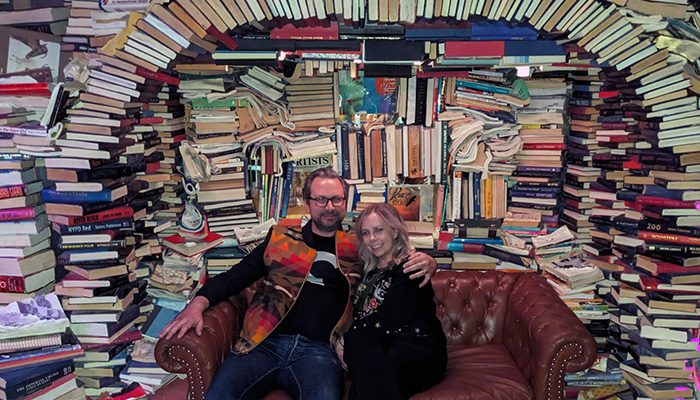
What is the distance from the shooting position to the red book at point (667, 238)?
10.5 feet

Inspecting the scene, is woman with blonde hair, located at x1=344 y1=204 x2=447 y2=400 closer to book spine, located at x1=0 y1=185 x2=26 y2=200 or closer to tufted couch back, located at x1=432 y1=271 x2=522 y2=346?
tufted couch back, located at x1=432 y1=271 x2=522 y2=346

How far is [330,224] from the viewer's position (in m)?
3.00

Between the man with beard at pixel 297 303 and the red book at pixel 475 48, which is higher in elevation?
the red book at pixel 475 48

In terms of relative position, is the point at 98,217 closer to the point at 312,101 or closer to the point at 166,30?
the point at 166,30

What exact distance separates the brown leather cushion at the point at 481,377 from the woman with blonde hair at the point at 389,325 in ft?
0.30

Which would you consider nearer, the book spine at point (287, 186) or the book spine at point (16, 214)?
the book spine at point (16, 214)

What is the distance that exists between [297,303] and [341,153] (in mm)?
1302

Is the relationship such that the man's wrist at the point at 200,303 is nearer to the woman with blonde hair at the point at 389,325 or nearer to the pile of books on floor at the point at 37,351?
the woman with blonde hair at the point at 389,325

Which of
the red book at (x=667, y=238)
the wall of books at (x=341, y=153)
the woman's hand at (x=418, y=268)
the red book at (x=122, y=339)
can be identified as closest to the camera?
the woman's hand at (x=418, y=268)

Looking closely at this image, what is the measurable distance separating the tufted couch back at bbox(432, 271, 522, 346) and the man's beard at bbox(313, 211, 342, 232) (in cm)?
73

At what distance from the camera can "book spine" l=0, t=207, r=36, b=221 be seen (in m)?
3.13

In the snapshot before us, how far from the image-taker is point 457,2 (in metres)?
3.03

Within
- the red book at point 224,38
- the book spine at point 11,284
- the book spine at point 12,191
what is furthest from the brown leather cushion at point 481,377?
the book spine at point 12,191

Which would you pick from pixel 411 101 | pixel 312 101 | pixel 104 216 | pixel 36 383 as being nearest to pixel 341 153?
pixel 312 101
